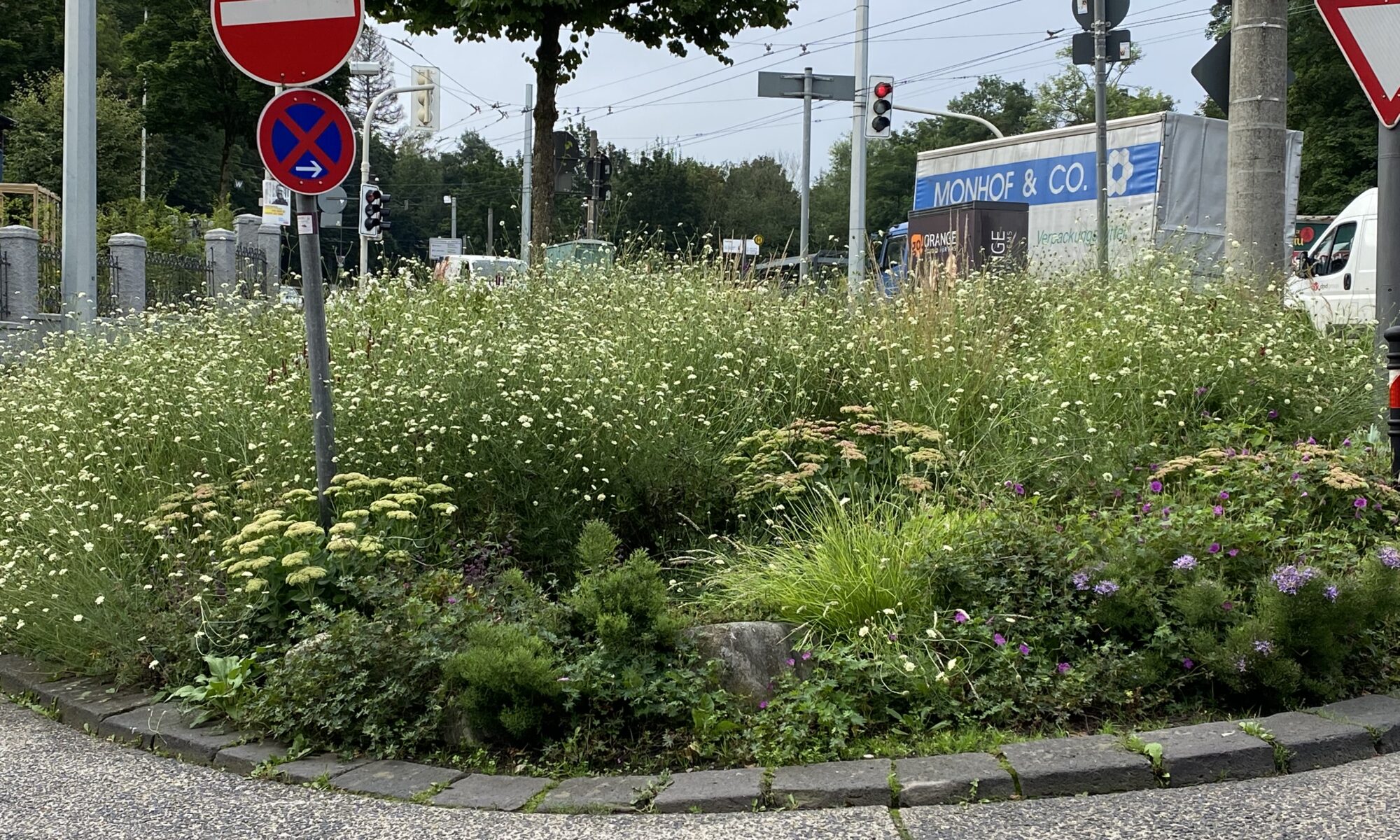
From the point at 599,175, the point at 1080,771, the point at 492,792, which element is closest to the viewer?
the point at 1080,771

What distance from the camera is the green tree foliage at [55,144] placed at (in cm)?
3872

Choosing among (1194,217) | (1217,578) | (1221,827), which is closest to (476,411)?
(1217,578)

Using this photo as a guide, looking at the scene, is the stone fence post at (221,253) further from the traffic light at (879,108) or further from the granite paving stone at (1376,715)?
the granite paving stone at (1376,715)

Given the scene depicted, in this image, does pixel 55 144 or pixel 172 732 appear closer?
pixel 172 732

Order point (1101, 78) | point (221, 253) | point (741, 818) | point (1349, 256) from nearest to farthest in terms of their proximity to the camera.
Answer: point (741, 818), point (1101, 78), point (1349, 256), point (221, 253)

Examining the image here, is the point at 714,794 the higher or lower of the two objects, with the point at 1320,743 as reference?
lower

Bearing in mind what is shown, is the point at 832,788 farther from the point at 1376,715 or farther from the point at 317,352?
the point at 317,352

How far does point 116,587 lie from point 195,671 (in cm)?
59

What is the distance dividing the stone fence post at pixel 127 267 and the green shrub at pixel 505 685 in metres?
16.0

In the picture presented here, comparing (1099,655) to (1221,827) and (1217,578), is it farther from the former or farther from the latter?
(1221,827)

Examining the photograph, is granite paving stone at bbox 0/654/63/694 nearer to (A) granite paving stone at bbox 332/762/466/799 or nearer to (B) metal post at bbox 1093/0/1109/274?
(A) granite paving stone at bbox 332/762/466/799

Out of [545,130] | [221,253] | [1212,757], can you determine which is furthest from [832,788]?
[221,253]

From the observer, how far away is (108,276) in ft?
60.4

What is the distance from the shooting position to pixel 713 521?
19.5 feet
